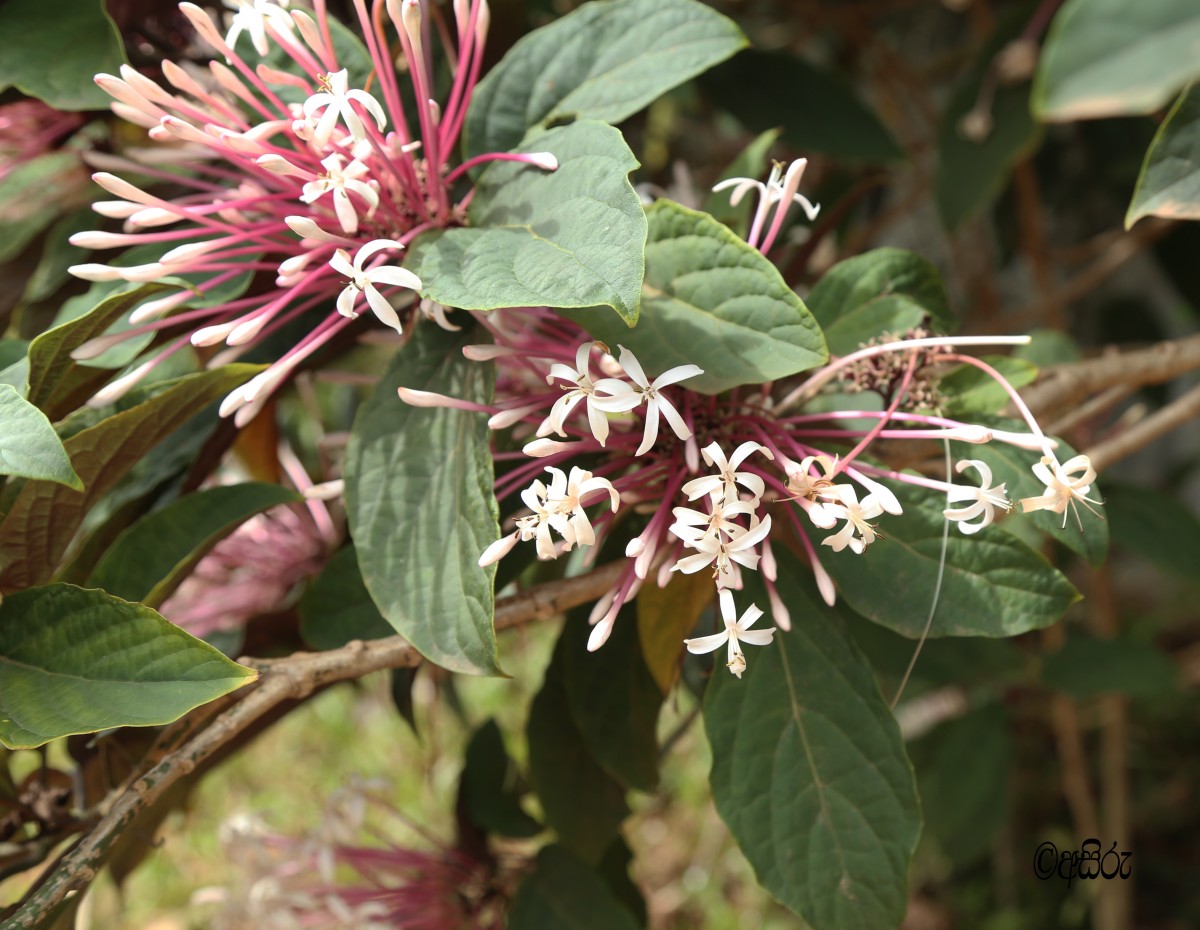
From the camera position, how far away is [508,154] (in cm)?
54

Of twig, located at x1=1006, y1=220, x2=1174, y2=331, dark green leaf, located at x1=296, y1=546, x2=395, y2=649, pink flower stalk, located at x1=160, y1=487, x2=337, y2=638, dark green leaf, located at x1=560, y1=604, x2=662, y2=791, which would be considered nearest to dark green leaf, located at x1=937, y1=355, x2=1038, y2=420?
dark green leaf, located at x1=560, y1=604, x2=662, y2=791

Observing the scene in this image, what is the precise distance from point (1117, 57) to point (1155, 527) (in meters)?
0.82

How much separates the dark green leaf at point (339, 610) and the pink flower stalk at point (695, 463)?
133mm

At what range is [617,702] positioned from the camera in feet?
2.21

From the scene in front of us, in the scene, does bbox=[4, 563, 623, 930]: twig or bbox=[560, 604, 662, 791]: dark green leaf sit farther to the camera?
bbox=[560, 604, 662, 791]: dark green leaf

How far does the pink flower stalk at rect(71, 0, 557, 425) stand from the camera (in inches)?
18.8

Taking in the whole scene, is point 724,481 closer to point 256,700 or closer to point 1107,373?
point 256,700

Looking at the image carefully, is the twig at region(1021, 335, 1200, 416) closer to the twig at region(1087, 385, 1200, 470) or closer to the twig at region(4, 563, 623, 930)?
the twig at region(1087, 385, 1200, 470)

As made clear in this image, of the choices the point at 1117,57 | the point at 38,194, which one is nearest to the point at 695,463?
the point at 1117,57

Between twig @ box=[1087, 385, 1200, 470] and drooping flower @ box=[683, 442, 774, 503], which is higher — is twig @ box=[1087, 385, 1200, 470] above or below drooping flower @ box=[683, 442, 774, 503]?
below

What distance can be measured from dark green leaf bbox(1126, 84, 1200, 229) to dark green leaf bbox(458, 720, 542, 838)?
0.63m

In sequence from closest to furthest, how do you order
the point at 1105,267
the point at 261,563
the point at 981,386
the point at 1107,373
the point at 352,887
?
1. the point at 981,386
2. the point at 1107,373
3. the point at 352,887
4. the point at 261,563
5. the point at 1105,267

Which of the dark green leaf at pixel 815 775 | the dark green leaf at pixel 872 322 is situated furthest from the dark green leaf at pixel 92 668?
the dark green leaf at pixel 872 322

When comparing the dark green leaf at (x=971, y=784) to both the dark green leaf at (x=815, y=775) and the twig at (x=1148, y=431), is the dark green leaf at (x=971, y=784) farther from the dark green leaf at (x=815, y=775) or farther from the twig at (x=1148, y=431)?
the dark green leaf at (x=815, y=775)
